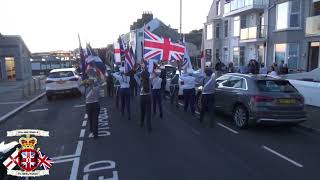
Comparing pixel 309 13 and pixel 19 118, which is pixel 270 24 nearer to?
pixel 309 13

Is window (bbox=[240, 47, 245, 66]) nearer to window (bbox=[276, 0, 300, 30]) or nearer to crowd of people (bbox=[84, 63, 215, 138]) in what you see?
window (bbox=[276, 0, 300, 30])

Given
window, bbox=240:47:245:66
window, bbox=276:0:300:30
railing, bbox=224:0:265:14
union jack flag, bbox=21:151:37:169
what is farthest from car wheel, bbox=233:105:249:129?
window, bbox=240:47:245:66

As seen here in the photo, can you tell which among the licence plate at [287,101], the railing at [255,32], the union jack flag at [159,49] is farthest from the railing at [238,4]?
the licence plate at [287,101]

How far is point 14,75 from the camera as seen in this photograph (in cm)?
3491

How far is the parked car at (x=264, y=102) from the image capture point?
9.70 metres

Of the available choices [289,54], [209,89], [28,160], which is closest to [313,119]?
[209,89]

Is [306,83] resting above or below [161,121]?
above

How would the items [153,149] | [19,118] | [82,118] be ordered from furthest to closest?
[19,118] < [82,118] < [153,149]

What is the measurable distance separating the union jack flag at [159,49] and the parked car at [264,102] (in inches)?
136

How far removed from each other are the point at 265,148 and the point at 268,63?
21.5 meters

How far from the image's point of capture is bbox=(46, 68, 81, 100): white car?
60.4 ft

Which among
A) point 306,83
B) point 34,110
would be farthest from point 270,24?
point 34,110

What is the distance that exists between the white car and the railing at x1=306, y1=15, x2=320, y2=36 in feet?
47.8

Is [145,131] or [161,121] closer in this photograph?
[145,131]
